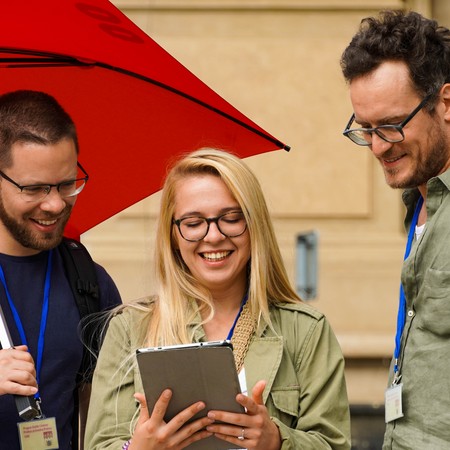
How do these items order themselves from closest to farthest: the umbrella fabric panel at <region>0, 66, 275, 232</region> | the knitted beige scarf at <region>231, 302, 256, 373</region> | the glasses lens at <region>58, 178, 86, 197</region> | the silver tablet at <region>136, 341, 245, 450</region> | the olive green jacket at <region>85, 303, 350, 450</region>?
1. the silver tablet at <region>136, 341, 245, 450</region>
2. the olive green jacket at <region>85, 303, 350, 450</region>
3. the knitted beige scarf at <region>231, 302, 256, 373</region>
4. the glasses lens at <region>58, 178, 86, 197</region>
5. the umbrella fabric panel at <region>0, 66, 275, 232</region>

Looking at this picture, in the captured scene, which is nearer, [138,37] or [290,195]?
[138,37]

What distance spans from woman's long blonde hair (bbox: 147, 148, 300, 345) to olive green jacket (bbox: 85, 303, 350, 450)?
7 centimetres

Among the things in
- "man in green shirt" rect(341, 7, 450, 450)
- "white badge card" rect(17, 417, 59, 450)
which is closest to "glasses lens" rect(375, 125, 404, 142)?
"man in green shirt" rect(341, 7, 450, 450)

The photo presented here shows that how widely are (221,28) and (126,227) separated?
2.01 meters

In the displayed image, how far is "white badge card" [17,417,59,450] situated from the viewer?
154 inches

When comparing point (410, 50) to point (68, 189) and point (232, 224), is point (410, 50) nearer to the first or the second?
point (232, 224)

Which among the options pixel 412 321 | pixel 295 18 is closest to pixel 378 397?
pixel 295 18

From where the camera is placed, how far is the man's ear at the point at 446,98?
3.67 metres

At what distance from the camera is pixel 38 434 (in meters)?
3.93

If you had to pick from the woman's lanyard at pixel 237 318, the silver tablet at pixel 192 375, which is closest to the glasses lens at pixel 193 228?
the woman's lanyard at pixel 237 318

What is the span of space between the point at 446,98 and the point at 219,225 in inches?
31.8

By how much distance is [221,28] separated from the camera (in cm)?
1111

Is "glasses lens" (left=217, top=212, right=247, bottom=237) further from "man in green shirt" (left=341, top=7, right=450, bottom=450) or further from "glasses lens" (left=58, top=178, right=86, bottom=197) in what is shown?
"glasses lens" (left=58, top=178, right=86, bottom=197)

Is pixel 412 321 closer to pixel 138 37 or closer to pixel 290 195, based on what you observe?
pixel 138 37
